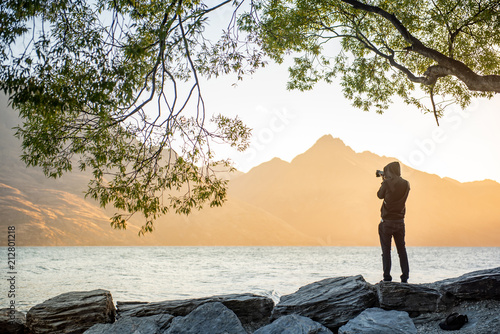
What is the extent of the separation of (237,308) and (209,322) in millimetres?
1426

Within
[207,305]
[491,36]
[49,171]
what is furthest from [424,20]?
[49,171]

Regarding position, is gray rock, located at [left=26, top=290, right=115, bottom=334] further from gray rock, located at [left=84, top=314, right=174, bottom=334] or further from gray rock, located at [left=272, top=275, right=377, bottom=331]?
gray rock, located at [left=272, top=275, right=377, bottom=331]

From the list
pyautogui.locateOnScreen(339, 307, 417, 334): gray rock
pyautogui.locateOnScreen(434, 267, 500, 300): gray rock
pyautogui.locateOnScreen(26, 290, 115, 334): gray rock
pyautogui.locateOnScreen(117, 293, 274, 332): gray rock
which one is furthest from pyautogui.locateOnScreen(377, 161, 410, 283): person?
pyautogui.locateOnScreen(26, 290, 115, 334): gray rock

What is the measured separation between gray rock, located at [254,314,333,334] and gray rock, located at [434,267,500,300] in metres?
2.97

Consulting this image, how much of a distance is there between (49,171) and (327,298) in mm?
7457

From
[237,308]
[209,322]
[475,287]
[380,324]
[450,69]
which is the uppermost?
[450,69]

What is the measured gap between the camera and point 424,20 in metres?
12.1

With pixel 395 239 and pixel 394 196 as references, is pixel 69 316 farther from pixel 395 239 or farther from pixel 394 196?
pixel 394 196

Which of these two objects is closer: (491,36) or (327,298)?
(327,298)

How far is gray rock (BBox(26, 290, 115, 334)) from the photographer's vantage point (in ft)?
23.0

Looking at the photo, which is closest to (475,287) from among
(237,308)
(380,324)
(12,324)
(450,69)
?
(380,324)

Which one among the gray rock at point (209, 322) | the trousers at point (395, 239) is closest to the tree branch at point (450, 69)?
the trousers at point (395, 239)

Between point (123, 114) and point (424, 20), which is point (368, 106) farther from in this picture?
point (123, 114)

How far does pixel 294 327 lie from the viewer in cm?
518
